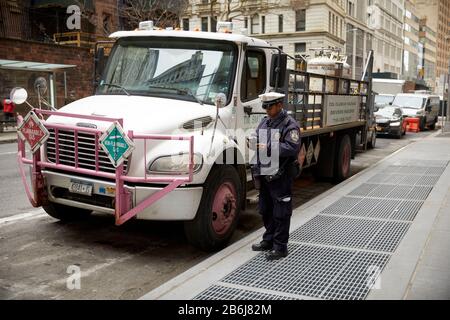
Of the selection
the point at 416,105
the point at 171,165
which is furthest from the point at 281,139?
the point at 416,105

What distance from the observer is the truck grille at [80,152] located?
5387 mm

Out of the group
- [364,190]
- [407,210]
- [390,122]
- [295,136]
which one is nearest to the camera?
[295,136]

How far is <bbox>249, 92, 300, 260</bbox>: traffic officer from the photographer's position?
515 cm

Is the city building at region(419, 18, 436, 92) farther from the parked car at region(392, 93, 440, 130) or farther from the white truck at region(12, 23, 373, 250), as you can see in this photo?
the white truck at region(12, 23, 373, 250)

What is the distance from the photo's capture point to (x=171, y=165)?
5.22 meters

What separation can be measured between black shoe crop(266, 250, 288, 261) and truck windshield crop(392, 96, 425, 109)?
79.5 ft

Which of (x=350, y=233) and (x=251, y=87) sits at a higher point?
(x=251, y=87)

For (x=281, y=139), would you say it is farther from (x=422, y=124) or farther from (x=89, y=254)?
(x=422, y=124)

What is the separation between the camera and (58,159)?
18.8 feet

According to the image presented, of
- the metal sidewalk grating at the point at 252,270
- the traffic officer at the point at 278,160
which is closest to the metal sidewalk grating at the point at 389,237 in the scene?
the metal sidewalk grating at the point at 252,270

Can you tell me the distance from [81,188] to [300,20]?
56.5 m
